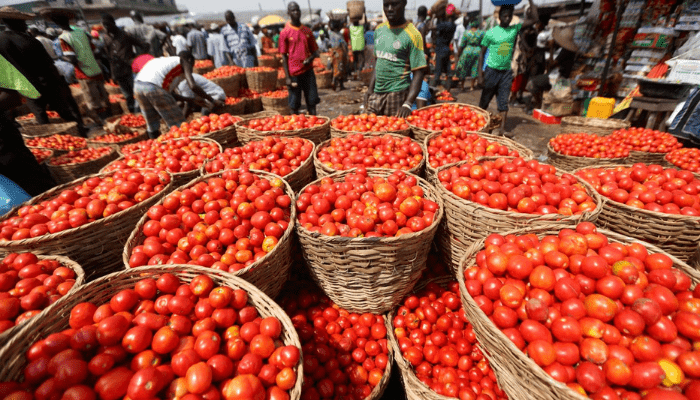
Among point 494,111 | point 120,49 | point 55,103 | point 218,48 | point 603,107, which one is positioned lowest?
point 494,111

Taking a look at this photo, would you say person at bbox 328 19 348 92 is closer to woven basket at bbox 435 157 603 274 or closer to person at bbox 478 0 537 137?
person at bbox 478 0 537 137

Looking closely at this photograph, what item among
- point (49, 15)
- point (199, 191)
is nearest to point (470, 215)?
point (199, 191)

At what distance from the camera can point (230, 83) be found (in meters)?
9.79

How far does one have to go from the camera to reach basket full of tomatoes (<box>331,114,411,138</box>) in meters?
4.52

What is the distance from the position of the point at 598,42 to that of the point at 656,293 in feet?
34.8

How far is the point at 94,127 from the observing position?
994 centimetres

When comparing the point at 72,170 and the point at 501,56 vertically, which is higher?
the point at 501,56

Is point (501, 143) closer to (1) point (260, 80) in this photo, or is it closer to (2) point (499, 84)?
(2) point (499, 84)

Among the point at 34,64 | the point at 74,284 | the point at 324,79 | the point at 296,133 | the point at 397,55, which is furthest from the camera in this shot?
the point at 324,79

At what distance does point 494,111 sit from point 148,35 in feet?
44.3

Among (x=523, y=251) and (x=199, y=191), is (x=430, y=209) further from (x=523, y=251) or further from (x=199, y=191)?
(x=199, y=191)

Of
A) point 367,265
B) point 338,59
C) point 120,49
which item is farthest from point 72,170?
point 338,59

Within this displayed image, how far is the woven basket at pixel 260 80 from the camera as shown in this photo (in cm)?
1066

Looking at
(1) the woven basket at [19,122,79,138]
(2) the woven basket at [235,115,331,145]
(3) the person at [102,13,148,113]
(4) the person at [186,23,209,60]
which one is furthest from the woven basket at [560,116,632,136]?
(4) the person at [186,23,209,60]
